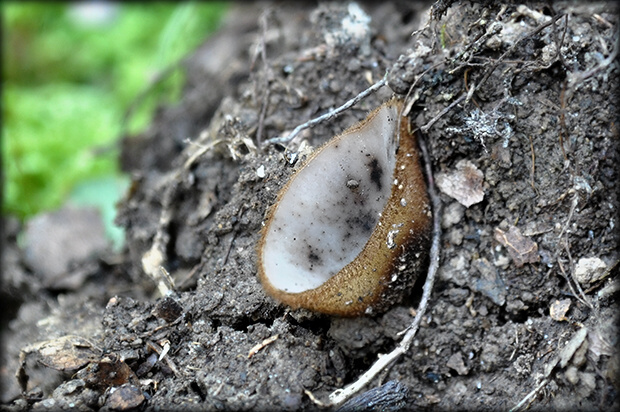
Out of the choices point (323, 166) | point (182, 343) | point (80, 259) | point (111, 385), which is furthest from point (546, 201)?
point (80, 259)

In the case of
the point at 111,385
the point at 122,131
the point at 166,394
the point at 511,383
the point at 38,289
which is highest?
the point at 122,131

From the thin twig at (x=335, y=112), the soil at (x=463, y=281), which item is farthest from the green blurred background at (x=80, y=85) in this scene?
the thin twig at (x=335, y=112)

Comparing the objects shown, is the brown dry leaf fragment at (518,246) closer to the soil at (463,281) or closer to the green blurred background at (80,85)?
the soil at (463,281)

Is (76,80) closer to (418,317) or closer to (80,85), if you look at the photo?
(80,85)

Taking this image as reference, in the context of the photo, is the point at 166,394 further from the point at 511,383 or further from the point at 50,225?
the point at 50,225

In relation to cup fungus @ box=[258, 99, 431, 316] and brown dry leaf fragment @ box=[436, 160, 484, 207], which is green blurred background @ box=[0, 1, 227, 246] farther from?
brown dry leaf fragment @ box=[436, 160, 484, 207]

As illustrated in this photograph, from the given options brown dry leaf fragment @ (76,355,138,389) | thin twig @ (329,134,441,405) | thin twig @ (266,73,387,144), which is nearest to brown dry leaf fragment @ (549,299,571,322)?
thin twig @ (329,134,441,405)
